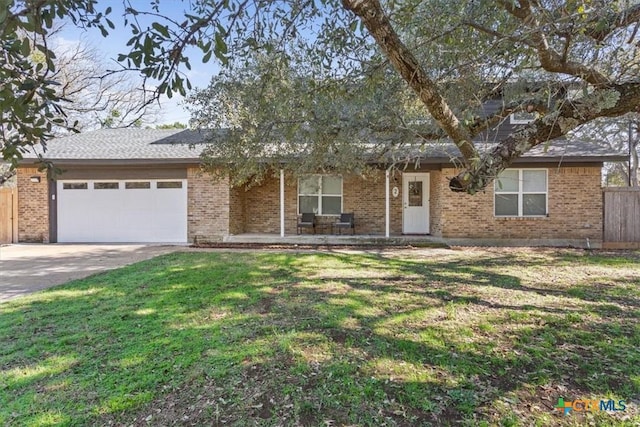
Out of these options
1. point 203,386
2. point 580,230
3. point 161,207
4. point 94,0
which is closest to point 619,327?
point 203,386

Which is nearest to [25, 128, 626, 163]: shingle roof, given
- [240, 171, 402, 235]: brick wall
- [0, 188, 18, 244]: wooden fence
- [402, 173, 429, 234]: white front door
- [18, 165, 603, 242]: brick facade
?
[18, 165, 603, 242]: brick facade

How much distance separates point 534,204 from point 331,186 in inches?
264

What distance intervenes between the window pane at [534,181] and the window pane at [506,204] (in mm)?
447

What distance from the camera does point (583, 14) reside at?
3721 mm

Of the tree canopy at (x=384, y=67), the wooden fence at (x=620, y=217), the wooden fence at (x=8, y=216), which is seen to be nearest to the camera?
the tree canopy at (x=384, y=67)

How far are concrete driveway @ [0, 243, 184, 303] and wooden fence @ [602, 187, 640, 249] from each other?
13206 mm

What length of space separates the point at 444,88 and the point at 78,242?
12923mm

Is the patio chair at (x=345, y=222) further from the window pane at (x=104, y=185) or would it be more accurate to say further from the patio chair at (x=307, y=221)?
the window pane at (x=104, y=185)

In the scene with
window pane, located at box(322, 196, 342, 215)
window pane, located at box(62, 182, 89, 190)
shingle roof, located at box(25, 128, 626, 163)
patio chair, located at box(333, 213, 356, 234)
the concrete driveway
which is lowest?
the concrete driveway

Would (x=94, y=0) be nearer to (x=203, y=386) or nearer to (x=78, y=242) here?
→ (x=203, y=386)

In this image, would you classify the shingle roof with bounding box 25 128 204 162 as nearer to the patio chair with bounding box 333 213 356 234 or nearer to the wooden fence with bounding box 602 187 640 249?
the patio chair with bounding box 333 213 356 234

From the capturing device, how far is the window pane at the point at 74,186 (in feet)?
44.3

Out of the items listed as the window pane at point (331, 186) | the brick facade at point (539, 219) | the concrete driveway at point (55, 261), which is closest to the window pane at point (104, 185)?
the concrete driveway at point (55, 261)

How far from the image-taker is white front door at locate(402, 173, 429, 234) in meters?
14.2
